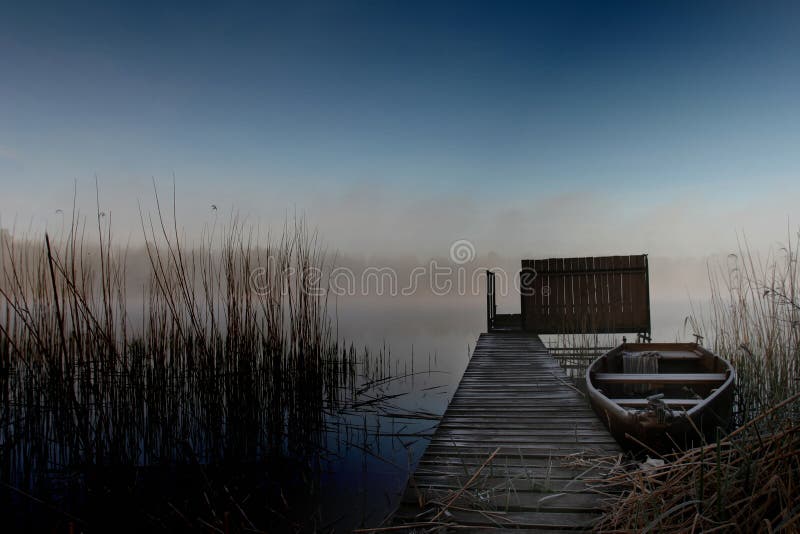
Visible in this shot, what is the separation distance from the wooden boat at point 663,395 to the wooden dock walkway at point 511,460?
0.23 meters

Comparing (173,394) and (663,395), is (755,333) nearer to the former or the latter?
(663,395)

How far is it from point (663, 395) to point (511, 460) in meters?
0.90

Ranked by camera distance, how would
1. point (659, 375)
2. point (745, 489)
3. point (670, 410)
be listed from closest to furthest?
point (745, 489), point (670, 410), point (659, 375)

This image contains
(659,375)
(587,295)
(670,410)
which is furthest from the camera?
(587,295)

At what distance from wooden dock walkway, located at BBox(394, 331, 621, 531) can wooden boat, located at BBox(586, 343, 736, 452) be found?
23cm

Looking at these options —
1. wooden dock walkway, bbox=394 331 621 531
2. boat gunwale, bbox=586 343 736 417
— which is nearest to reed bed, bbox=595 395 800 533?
boat gunwale, bbox=586 343 736 417

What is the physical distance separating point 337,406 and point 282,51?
4998 mm

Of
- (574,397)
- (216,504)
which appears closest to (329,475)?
(216,504)

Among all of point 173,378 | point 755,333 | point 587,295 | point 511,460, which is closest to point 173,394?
point 173,378

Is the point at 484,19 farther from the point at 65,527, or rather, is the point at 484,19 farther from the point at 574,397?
the point at 65,527

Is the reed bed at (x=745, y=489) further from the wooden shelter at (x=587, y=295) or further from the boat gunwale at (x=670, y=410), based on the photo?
the wooden shelter at (x=587, y=295)

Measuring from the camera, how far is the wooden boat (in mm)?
2459

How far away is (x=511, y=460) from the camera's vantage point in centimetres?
259

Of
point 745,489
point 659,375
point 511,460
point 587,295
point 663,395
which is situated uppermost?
point 587,295
